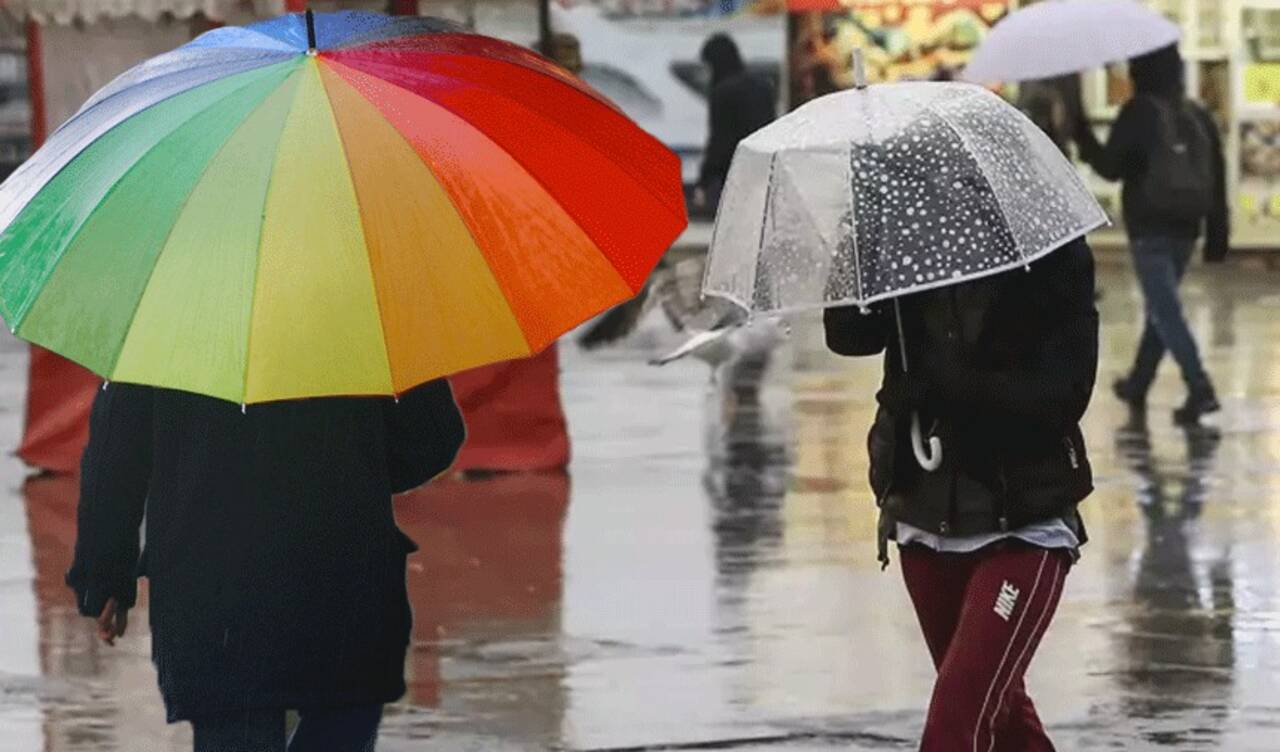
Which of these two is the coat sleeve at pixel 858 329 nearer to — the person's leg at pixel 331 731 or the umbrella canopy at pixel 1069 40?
the person's leg at pixel 331 731

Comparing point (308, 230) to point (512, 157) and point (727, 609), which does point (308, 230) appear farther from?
point (727, 609)

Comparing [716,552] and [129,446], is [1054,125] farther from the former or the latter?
[129,446]

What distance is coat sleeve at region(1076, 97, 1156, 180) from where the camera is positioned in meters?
14.4

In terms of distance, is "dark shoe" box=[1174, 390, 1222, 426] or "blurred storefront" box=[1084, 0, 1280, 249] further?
"blurred storefront" box=[1084, 0, 1280, 249]

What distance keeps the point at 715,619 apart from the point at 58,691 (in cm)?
209

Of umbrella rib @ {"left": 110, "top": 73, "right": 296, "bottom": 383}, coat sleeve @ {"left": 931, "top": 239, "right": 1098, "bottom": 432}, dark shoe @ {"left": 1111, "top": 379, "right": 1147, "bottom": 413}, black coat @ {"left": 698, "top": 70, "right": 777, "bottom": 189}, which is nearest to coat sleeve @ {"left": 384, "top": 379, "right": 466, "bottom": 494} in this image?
umbrella rib @ {"left": 110, "top": 73, "right": 296, "bottom": 383}

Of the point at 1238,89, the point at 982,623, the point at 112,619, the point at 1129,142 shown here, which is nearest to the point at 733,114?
the point at 1129,142

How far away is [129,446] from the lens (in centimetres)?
484

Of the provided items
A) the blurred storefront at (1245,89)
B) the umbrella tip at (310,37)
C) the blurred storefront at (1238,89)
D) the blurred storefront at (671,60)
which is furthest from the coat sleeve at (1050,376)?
the blurred storefront at (671,60)

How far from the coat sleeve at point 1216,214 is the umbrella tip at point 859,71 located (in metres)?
8.38

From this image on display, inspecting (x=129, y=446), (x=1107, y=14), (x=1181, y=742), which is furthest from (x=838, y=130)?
(x=1107, y=14)

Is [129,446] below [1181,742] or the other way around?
the other way around

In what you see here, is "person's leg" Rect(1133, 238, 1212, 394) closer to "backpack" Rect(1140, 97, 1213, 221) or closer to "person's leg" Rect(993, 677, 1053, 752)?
"backpack" Rect(1140, 97, 1213, 221)

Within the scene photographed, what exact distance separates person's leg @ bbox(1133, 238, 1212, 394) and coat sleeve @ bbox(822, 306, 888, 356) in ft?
30.2
